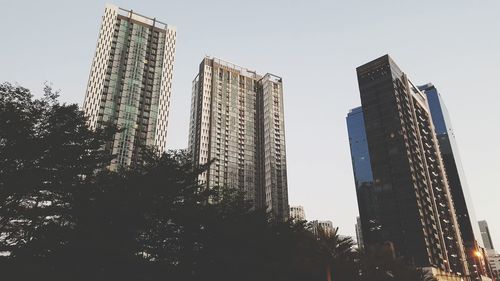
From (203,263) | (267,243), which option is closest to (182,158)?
(203,263)

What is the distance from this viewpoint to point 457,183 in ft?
566

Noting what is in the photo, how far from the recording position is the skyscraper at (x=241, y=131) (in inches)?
5074

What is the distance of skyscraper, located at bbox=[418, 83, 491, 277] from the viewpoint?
149 meters

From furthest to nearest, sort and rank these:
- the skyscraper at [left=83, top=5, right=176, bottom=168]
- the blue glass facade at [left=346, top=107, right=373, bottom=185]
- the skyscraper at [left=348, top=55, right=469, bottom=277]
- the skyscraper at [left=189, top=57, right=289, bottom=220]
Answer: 1. the blue glass facade at [left=346, top=107, right=373, bottom=185]
2. the skyscraper at [left=189, top=57, right=289, bottom=220]
3. the skyscraper at [left=348, top=55, right=469, bottom=277]
4. the skyscraper at [left=83, top=5, right=176, bottom=168]

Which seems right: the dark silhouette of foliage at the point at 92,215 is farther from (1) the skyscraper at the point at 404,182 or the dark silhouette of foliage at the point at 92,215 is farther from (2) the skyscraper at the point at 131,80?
(1) the skyscraper at the point at 404,182

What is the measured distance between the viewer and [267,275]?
31.4 meters

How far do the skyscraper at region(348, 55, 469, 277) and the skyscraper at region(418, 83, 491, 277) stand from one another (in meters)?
29.9

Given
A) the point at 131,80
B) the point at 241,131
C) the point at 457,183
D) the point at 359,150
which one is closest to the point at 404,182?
the point at 359,150

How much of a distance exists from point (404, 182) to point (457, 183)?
82639 mm

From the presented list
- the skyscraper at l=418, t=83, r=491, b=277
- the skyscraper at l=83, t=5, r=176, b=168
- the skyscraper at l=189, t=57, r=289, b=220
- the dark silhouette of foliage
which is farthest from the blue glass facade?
the dark silhouette of foliage

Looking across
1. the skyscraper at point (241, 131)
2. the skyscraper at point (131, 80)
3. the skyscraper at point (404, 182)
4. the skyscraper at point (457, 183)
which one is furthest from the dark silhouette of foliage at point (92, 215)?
the skyscraper at point (457, 183)

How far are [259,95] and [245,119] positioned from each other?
13803mm

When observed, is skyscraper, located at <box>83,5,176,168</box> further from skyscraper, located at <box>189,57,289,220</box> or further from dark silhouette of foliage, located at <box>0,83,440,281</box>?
dark silhouette of foliage, located at <box>0,83,440,281</box>

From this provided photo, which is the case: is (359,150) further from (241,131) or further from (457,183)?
(241,131)
